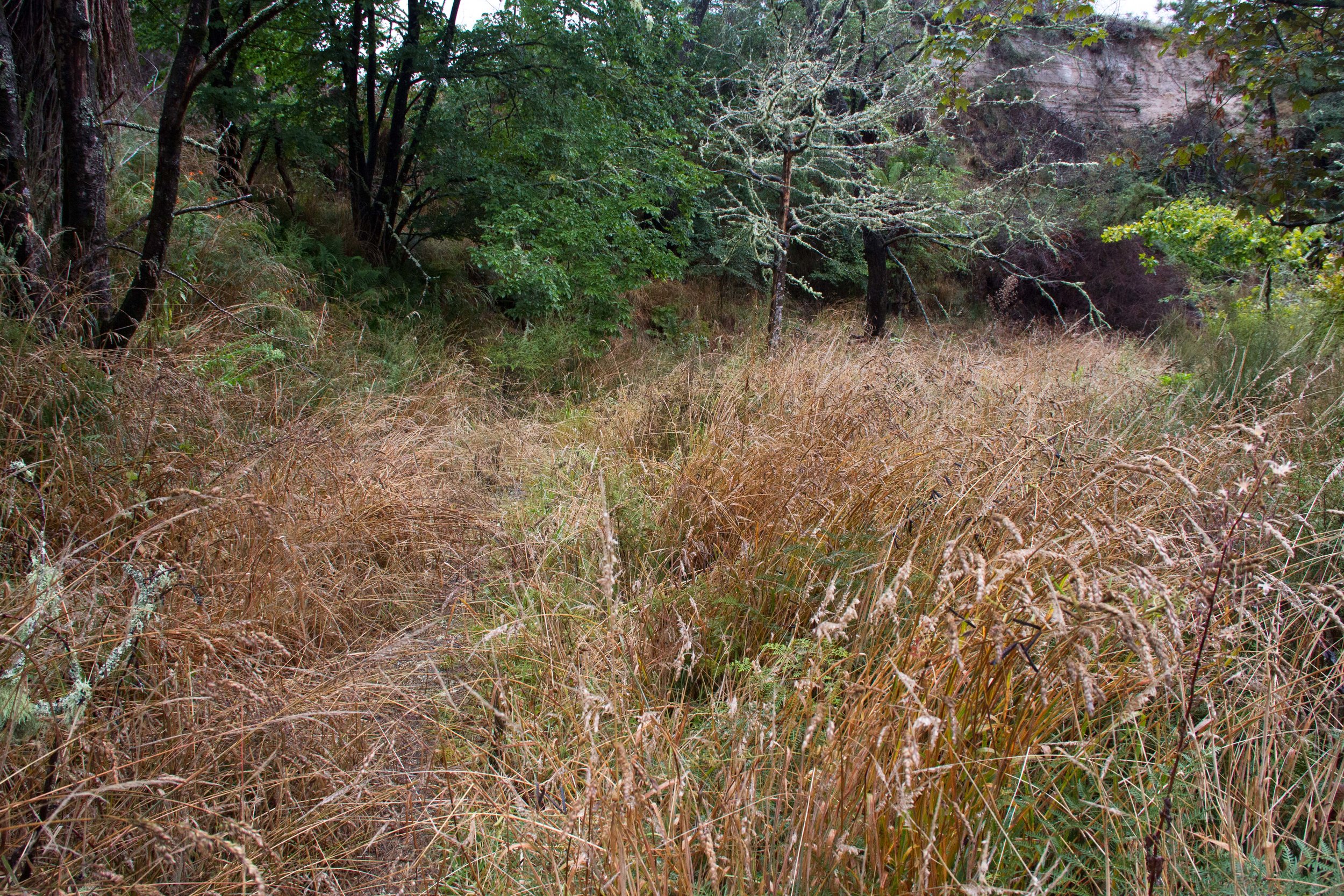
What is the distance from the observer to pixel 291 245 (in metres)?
6.12

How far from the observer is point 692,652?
1.80 metres

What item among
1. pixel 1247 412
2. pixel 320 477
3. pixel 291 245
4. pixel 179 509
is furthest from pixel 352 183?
pixel 1247 412

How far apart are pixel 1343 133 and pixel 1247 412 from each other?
136 cm

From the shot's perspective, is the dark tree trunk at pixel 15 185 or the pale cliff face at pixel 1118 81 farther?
the pale cliff face at pixel 1118 81

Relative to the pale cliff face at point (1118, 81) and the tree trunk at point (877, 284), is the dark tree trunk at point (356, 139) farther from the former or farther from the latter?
the pale cliff face at point (1118, 81)

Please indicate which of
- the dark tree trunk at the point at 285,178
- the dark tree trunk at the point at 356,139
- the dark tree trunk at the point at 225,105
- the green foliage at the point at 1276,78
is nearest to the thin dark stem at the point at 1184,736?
the green foliage at the point at 1276,78

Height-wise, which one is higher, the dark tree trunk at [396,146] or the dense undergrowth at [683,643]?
the dark tree trunk at [396,146]

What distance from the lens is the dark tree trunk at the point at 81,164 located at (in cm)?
294

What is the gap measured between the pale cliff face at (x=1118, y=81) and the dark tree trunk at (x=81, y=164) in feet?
70.7

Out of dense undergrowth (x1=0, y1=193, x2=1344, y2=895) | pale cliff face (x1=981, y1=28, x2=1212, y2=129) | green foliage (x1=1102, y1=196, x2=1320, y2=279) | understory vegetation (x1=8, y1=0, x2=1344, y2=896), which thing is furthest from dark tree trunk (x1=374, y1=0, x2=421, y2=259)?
pale cliff face (x1=981, y1=28, x2=1212, y2=129)

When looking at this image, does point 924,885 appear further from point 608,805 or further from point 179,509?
point 179,509

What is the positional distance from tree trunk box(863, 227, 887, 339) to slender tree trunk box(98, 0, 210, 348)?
9.18 m

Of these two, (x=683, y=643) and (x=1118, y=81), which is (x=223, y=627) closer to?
(x=683, y=643)

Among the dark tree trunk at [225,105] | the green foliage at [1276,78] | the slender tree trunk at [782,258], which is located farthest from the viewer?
the slender tree trunk at [782,258]
